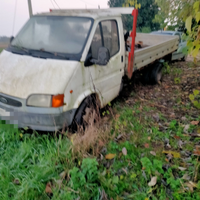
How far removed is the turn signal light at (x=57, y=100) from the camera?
2.98 m

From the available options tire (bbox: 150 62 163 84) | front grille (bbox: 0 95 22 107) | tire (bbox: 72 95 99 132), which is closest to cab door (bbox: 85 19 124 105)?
tire (bbox: 72 95 99 132)

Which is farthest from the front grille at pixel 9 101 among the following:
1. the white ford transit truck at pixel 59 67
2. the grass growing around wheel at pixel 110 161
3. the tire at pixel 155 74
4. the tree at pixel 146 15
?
the tree at pixel 146 15

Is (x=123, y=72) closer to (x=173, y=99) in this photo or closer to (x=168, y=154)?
(x=173, y=99)

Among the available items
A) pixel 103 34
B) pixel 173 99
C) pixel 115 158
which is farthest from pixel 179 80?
pixel 115 158

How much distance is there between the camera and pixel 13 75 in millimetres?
3217

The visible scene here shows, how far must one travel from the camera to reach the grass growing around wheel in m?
2.44

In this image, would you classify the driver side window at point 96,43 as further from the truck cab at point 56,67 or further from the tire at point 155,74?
the tire at point 155,74

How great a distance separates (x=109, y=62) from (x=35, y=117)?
1818 millimetres

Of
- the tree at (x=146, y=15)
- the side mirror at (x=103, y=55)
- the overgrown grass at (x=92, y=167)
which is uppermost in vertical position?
the tree at (x=146, y=15)

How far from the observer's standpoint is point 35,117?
3.07 m

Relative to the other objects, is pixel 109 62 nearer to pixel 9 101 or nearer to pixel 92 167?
pixel 9 101

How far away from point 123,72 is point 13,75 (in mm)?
2434

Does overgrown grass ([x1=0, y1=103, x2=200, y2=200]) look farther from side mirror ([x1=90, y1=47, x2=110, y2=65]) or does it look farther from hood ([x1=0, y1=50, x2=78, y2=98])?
side mirror ([x1=90, y1=47, x2=110, y2=65])

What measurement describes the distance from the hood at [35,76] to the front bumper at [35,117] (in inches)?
7.5
